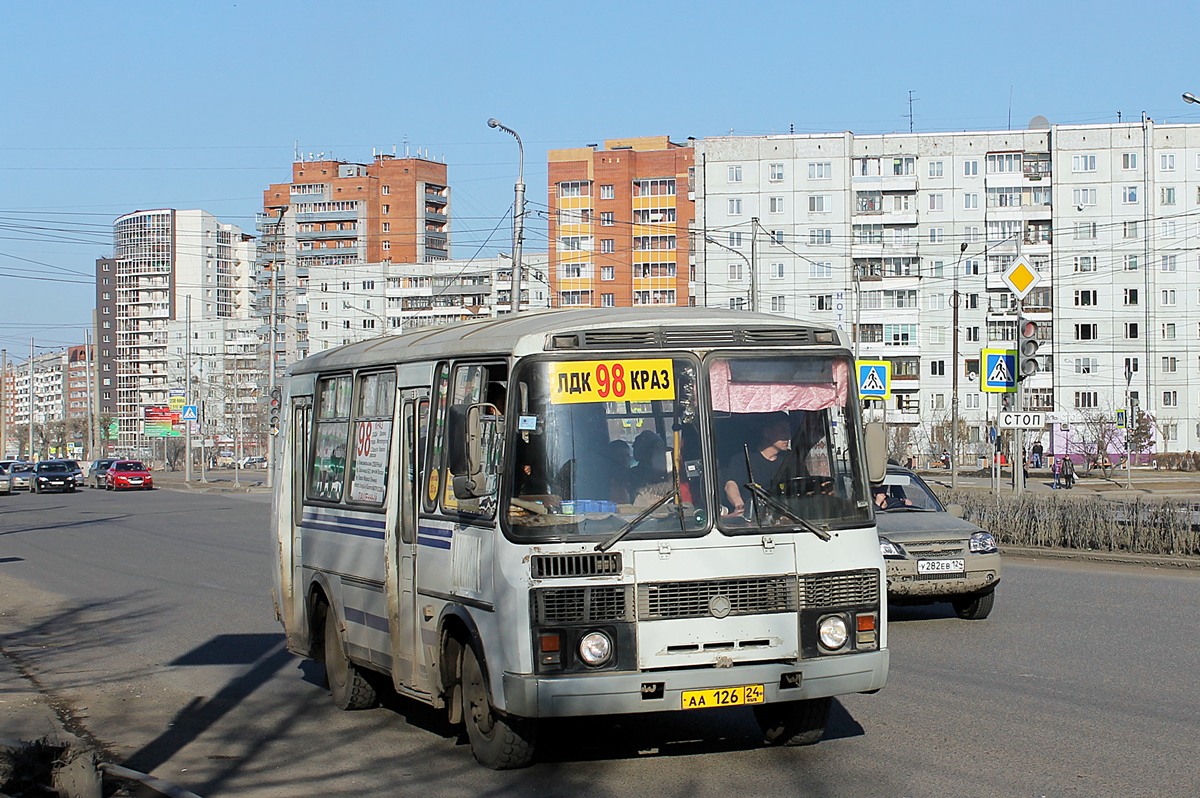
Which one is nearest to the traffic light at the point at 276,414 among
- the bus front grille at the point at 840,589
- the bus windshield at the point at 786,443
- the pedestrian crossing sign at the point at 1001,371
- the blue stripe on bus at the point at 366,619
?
the blue stripe on bus at the point at 366,619

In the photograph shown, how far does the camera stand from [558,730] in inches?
366

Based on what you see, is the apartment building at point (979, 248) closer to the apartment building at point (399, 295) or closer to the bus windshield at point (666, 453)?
the apartment building at point (399, 295)

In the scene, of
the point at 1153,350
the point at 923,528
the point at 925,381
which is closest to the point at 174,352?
the point at 925,381

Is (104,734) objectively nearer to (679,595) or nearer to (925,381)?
(679,595)

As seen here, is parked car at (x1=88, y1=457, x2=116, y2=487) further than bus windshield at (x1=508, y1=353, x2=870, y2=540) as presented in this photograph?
Yes

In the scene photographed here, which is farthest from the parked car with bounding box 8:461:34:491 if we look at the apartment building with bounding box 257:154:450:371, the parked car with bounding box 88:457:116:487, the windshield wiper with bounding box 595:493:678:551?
the apartment building with bounding box 257:154:450:371

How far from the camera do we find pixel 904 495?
623 inches

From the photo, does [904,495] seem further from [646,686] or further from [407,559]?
[646,686]

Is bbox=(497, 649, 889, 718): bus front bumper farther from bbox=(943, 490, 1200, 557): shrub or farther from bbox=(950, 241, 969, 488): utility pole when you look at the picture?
bbox=(950, 241, 969, 488): utility pole

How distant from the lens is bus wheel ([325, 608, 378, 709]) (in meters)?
10.3

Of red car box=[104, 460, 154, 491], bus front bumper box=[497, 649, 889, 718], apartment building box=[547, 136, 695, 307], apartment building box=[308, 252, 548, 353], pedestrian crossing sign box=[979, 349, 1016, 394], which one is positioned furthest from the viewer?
apartment building box=[308, 252, 548, 353]

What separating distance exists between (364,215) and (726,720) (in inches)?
5858

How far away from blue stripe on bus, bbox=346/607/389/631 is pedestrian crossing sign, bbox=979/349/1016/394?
703 inches

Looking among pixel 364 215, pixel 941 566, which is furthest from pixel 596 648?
pixel 364 215
